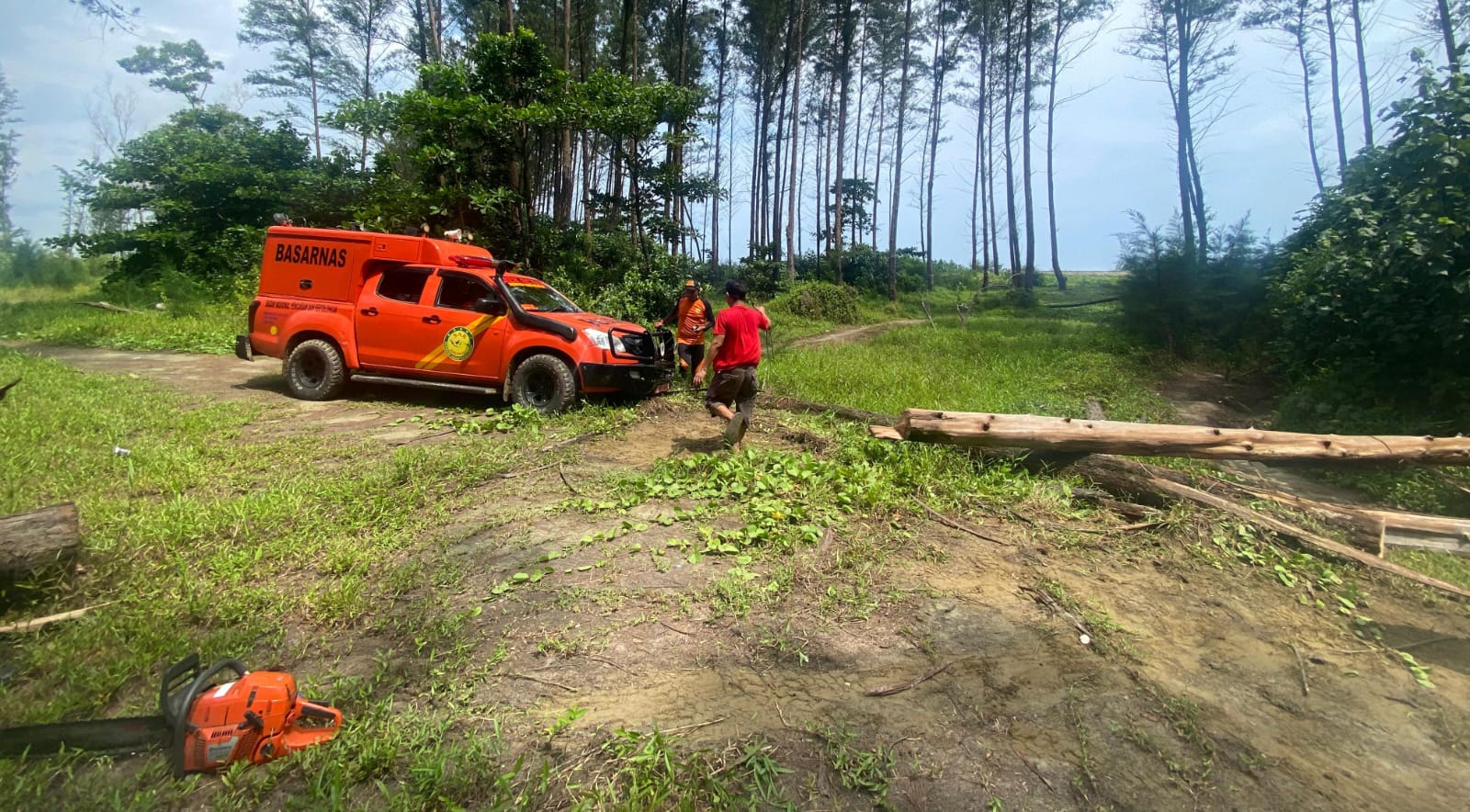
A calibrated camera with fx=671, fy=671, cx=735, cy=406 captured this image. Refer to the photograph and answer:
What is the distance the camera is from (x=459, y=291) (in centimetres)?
812

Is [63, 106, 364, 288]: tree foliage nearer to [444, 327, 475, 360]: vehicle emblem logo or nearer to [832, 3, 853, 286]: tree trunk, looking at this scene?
[444, 327, 475, 360]: vehicle emblem logo

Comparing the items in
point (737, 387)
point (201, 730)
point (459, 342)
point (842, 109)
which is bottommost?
point (201, 730)

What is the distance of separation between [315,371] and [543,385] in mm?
3086

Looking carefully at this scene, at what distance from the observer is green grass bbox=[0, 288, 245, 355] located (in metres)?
13.0

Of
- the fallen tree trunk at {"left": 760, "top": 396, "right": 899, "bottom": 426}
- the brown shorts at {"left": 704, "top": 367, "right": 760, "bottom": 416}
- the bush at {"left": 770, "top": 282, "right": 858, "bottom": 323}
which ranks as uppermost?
the bush at {"left": 770, "top": 282, "right": 858, "bottom": 323}

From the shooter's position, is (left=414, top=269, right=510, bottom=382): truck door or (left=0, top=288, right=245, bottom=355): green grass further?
(left=0, top=288, right=245, bottom=355): green grass

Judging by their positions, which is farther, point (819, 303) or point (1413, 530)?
point (819, 303)

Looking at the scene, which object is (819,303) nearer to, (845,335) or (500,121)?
(845,335)

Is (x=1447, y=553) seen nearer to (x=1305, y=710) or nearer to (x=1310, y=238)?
(x=1305, y=710)

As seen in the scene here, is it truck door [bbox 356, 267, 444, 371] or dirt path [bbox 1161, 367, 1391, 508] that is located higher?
truck door [bbox 356, 267, 444, 371]

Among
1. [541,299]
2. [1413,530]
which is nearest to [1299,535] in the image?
[1413,530]

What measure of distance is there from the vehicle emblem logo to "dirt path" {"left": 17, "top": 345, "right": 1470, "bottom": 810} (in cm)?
326

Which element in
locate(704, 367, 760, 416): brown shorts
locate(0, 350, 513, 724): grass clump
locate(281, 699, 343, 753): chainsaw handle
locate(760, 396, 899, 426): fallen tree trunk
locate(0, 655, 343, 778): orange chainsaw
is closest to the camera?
locate(0, 655, 343, 778): orange chainsaw

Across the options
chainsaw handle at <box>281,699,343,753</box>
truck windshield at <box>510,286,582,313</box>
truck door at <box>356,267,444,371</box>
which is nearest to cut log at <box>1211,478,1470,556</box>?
chainsaw handle at <box>281,699,343,753</box>
